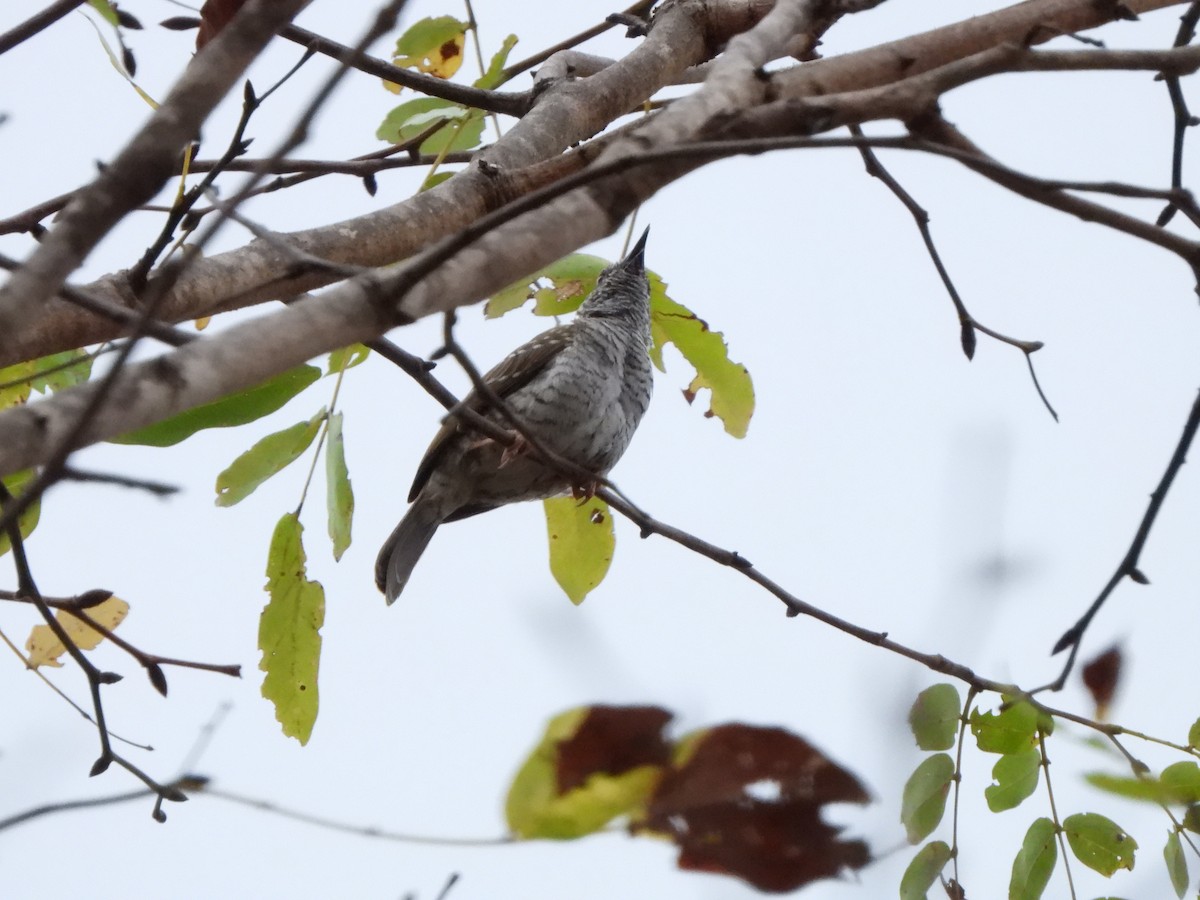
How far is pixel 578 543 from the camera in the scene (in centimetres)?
311

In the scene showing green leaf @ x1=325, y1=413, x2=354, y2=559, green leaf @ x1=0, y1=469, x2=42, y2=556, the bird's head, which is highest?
the bird's head

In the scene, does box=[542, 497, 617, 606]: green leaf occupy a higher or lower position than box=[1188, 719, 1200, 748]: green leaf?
higher

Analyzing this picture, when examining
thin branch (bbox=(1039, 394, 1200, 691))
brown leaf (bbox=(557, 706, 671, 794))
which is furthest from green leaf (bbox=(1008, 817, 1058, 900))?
brown leaf (bbox=(557, 706, 671, 794))

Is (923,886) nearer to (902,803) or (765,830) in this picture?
(902,803)

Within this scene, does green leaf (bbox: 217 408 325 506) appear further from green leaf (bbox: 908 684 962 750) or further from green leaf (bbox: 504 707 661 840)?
green leaf (bbox: 504 707 661 840)

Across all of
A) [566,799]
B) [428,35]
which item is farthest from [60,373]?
[566,799]

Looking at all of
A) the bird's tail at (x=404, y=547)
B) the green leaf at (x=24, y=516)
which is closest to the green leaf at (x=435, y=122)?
the green leaf at (x=24, y=516)

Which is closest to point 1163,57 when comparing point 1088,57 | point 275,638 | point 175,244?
point 1088,57

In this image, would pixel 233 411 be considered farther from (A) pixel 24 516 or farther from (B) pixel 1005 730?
(B) pixel 1005 730

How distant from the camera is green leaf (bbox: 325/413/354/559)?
252 cm

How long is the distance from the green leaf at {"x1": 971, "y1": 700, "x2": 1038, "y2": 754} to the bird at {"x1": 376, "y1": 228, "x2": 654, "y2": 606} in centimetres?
216

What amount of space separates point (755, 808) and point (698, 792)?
6 centimetres

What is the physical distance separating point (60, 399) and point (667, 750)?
67cm

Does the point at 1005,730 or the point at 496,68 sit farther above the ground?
the point at 496,68
